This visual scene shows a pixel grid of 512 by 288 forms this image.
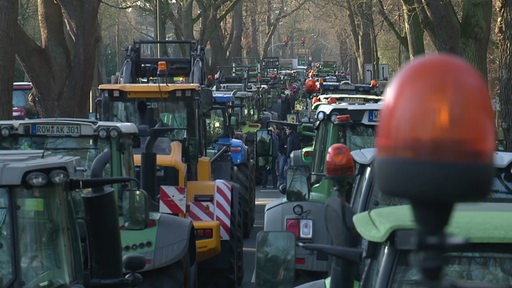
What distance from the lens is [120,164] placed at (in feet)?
31.2

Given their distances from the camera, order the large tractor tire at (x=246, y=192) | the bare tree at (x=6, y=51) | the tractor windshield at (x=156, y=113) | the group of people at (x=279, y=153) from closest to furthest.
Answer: the tractor windshield at (x=156, y=113)
the large tractor tire at (x=246, y=192)
the bare tree at (x=6, y=51)
the group of people at (x=279, y=153)

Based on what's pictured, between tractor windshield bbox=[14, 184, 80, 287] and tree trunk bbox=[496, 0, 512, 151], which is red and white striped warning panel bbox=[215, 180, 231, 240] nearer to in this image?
tractor windshield bbox=[14, 184, 80, 287]

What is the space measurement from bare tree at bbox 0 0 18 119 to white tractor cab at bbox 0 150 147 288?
11585 mm

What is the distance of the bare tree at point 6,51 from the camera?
17531mm

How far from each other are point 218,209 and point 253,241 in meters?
5.44

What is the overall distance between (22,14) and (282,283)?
40.6 meters

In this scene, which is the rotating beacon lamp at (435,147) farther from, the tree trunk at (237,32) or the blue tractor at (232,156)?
the tree trunk at (237,32)

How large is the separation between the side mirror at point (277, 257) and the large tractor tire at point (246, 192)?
30.7 feet

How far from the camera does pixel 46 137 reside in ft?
31.2

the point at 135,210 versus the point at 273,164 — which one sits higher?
the point at 135,210

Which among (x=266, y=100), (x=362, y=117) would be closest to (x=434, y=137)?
(x=362, y=117)

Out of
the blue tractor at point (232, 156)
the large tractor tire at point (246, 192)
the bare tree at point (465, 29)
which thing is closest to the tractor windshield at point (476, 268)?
the blue tractor at point (232, 156)

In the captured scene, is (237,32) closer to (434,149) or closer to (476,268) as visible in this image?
(476,268)

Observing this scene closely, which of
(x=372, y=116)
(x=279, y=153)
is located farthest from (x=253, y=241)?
(x=279, y=153)
